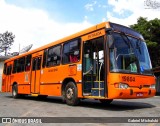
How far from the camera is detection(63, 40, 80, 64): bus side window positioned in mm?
11412

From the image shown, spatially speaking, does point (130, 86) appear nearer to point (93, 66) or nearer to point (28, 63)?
point (93, 66)

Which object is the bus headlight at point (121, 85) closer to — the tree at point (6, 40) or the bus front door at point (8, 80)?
the bus front door at point (8, 80)

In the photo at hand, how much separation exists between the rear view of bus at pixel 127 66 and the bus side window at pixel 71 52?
6.61ft

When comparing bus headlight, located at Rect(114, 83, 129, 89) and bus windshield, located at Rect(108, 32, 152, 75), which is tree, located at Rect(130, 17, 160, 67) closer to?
bus windshield, located at Rect(108, 32, 152, 75)

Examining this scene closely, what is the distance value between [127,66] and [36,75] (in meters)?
6.81

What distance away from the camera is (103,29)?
10.1 meters

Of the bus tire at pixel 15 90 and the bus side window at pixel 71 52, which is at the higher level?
the bus side window at pixel 71 52

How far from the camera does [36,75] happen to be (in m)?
15.2

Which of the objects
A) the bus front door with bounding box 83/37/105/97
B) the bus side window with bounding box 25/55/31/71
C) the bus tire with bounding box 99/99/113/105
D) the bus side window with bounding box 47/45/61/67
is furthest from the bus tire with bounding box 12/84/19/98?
the bus front door with bounding box 83/37/105/97

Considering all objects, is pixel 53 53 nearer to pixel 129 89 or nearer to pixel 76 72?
pixel 76 72

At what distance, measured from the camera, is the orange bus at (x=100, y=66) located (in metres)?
9.51

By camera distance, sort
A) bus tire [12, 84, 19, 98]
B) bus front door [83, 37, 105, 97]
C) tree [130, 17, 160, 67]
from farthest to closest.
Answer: tree [130, 17, 160, 67], bus tire [12, 84, 19, 98], bus front door [83, 37, 105, 97]

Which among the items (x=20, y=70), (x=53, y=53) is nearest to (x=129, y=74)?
(x=53, y=53)

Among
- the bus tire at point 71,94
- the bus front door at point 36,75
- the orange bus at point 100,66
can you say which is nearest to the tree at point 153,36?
the bus front door at point 36,75
